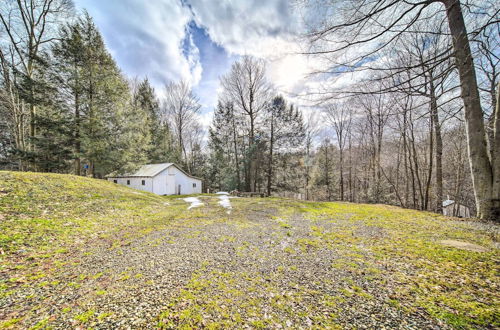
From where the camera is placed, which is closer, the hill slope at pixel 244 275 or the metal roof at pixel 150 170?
the hill slope at pixel 244 275

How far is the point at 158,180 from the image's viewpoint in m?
17.2

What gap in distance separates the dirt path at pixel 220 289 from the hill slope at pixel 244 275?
13 mm

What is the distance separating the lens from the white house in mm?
16688

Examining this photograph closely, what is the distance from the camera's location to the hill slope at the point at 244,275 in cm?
159

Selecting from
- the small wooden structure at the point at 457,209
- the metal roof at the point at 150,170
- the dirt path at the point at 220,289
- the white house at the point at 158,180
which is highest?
the metal roof at the point at 150,170

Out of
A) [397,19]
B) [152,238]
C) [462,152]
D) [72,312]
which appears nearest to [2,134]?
[152,238]

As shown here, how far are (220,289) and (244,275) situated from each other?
0.44m

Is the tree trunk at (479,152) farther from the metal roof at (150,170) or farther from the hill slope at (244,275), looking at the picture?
the metal roof at (150,170)

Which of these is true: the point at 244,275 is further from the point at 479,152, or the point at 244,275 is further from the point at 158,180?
the point at 158,180

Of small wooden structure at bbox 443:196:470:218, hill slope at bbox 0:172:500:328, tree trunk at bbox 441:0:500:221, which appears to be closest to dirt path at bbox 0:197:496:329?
hill slope at bbox 0:172:500:328

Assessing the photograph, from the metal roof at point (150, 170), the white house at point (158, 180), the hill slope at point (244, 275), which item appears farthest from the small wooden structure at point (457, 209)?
the metal roof at point (150, 170)

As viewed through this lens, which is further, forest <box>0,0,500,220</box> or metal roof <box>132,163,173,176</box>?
metal roof <box>132,163,173,176</box>

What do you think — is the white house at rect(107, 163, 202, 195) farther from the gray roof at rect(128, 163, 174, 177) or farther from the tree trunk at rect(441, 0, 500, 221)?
the tree trunk at rect(441, 0, 500, 221)

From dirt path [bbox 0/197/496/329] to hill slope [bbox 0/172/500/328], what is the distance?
1cm
